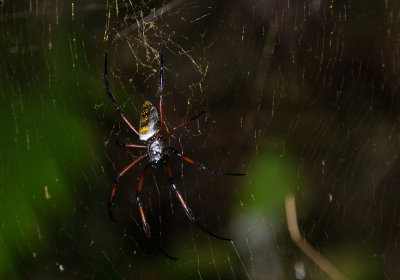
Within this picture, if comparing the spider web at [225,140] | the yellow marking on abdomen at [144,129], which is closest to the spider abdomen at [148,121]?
the yellow marking on abdomen at [144,129]

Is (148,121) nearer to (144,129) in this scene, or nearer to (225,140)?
(144,129)

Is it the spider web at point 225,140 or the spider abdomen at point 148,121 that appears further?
the spider web at point 225,140

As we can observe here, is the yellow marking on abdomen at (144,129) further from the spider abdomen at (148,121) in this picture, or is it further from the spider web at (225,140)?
the spider web at (225,140)

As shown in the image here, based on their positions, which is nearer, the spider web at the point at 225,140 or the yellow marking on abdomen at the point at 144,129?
the yellow marking on abdomen at the point at 144,129

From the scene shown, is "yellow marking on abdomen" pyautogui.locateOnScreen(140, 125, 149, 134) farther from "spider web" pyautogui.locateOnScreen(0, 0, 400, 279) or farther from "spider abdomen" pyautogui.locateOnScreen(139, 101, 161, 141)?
"spider web" pyautogui.locateOnScreen(0, 0, 400, 279)

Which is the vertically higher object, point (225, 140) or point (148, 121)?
point (148, 121)

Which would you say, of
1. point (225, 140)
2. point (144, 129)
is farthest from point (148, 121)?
point (225, 140)

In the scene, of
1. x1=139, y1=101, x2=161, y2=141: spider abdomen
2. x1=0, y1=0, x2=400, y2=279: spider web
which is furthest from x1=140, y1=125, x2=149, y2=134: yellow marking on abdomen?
x1=0, y1=0, x2=400, y2=279: spider web

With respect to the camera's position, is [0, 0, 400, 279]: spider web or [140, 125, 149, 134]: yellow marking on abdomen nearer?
[140, 125, 149, 134]: yellow marking on abdomen
